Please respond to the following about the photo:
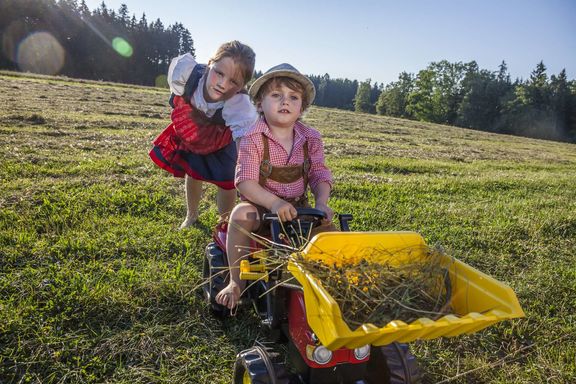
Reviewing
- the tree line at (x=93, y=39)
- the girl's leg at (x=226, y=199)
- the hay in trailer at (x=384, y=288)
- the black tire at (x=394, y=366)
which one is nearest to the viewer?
the hay in trailer at (x=384, y=288)

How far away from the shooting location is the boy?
280 cm

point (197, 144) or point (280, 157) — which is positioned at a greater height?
point (280, 157)

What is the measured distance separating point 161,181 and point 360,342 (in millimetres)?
5661

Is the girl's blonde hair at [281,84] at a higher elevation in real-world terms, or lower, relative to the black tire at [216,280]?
higher

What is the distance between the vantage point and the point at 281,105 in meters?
3.07

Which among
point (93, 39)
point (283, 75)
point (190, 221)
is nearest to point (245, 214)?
point (283, 75)

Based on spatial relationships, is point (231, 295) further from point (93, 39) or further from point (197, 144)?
point (93, 39)

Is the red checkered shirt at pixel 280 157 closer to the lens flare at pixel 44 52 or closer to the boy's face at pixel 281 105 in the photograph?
the boy's face at pixel 281 105

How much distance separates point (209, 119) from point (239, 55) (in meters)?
0.73

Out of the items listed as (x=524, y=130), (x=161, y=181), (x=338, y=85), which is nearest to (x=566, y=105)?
(x=524, y=130)

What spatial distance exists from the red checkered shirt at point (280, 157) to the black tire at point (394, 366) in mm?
1255

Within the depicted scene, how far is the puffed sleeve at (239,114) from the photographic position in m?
3.76

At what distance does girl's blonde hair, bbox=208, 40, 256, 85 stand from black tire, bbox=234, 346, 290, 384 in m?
2.50

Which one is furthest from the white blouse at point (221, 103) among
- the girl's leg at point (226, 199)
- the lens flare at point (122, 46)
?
the lens flare at point (122, 46)
